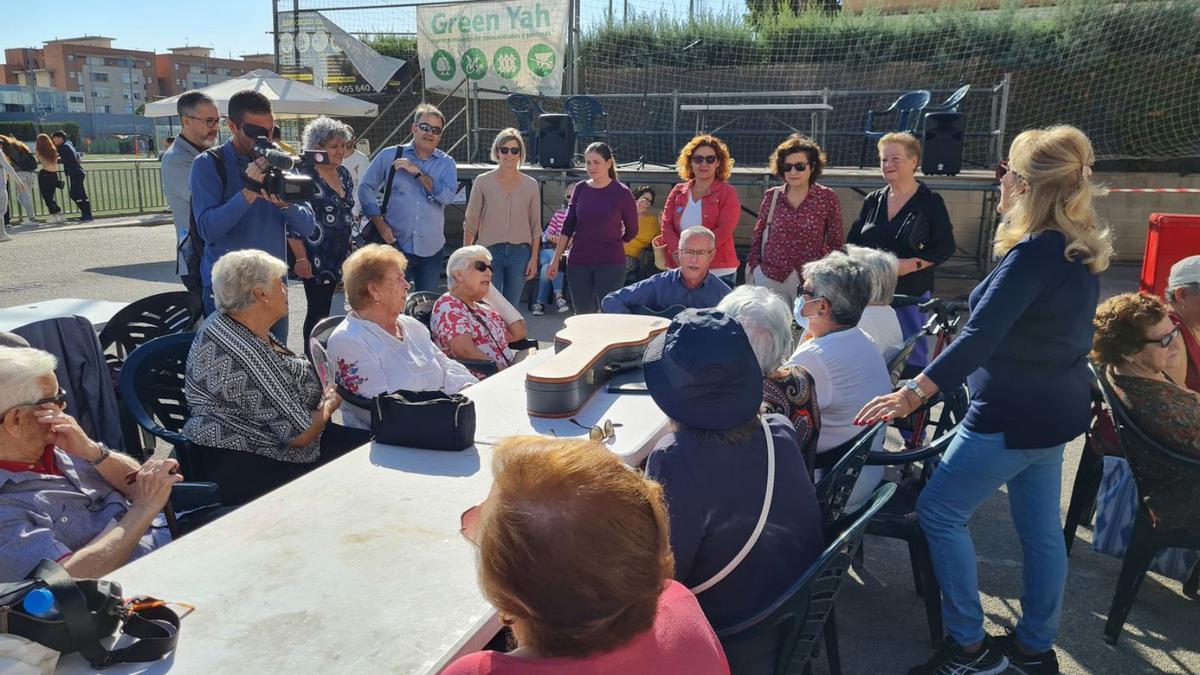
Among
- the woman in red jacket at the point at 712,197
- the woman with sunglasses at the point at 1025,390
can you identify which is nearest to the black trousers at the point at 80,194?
the woman in red jacket at the point at 712,197

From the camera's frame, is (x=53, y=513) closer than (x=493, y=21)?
Yes

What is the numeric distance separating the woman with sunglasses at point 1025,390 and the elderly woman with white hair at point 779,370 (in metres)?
0.16

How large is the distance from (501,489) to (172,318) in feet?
10.8

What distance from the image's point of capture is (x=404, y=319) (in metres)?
3.63

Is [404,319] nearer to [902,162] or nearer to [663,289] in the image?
[663,289]

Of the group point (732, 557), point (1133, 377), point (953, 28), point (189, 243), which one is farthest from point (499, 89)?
point (732, 557)

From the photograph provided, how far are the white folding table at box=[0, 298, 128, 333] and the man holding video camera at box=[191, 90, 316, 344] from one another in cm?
48

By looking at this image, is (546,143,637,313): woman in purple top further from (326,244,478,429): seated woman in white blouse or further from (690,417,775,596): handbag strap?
(690,417,775,596): handbag strap

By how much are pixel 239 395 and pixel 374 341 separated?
0.57 meters

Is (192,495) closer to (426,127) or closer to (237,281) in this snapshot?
(237,281)

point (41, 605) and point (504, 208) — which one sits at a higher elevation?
point (504, 208)

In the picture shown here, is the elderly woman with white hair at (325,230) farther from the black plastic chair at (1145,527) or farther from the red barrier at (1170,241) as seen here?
the red barrier at (1170,241)

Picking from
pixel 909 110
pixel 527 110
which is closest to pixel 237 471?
pixel 527 110

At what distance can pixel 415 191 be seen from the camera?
5.72 meters
